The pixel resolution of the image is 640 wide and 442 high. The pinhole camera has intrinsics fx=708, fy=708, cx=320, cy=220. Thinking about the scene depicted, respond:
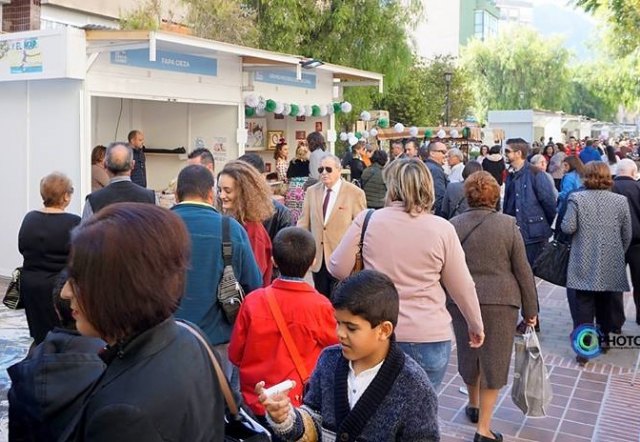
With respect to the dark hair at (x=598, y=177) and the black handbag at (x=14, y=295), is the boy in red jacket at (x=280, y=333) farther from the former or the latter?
the dark hair at (x=598, y=177)

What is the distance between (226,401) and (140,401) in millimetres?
478

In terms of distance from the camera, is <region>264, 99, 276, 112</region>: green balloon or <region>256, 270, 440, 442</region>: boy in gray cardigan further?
<region>264, 99, 276, 112</region>: green balloon

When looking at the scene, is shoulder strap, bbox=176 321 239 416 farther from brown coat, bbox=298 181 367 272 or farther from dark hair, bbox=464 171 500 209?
brown coat, bbox=298 181 367 272

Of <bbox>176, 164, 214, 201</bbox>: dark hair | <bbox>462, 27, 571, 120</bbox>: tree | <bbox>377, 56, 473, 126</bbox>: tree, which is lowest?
<bbox>176, 164, 214, 201</bbox>: dark hair

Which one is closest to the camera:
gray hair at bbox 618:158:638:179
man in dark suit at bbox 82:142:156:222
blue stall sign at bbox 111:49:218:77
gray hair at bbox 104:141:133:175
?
man in dark suit at bbox 82:142:156:222

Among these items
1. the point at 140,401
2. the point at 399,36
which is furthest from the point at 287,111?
the point at 140,401

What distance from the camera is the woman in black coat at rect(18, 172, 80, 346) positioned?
4750 mm

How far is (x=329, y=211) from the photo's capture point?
20.6ft

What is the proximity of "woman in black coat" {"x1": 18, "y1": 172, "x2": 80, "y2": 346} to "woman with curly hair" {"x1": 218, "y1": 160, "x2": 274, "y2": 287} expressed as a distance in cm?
107

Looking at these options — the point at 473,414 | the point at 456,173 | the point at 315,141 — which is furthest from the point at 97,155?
the point at 473,414

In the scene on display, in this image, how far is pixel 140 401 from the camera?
5.02 feet

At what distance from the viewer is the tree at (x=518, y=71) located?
160ft

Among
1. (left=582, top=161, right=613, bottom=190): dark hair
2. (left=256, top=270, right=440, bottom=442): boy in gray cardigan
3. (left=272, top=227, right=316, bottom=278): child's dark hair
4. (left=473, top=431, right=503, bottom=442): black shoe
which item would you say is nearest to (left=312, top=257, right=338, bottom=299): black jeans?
(left=473, top=431, right=503, bottom=442): black shoe

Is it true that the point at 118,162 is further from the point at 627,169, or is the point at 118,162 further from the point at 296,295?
the point at 627,169
